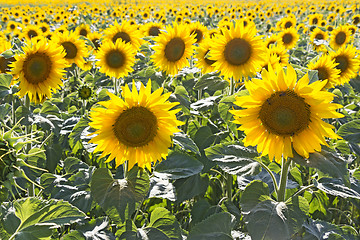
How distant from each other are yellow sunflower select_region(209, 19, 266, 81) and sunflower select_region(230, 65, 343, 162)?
4.26ft

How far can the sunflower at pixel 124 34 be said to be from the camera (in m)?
4.24

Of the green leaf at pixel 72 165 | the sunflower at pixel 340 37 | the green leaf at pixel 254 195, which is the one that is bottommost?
the green leaf at pixel 254 195

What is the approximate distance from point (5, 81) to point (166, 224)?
1732 mm

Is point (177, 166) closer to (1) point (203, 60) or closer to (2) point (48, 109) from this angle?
(2) point (48, 109)

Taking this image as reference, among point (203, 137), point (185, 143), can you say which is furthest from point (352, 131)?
point (185, 143)

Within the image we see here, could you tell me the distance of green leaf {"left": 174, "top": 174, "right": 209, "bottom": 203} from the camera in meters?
2.43

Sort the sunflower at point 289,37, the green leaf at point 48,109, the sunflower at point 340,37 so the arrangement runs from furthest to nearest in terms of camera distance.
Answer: the sunflower at point 289,37
the sunflower at point 340,37
the green leaf at point 48,109

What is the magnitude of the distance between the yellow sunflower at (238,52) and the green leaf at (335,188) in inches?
52.2

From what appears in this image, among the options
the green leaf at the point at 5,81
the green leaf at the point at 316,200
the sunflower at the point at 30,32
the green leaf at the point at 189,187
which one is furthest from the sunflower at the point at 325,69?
the sunflower at the point at 30,32

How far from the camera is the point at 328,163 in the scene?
1489 millimetres

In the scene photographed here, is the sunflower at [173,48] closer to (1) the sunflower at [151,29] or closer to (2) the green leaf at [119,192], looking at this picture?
(1) the sunflower at [151,29]

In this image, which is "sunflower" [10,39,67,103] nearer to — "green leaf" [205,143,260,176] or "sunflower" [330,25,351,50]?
"green leaf" [205,143,260,176]

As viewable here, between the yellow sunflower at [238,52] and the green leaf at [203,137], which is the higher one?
the yellow sunflower at [238,52]

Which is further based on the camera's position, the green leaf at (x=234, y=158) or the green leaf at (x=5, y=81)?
the green leaf at (x=5, y=81)
